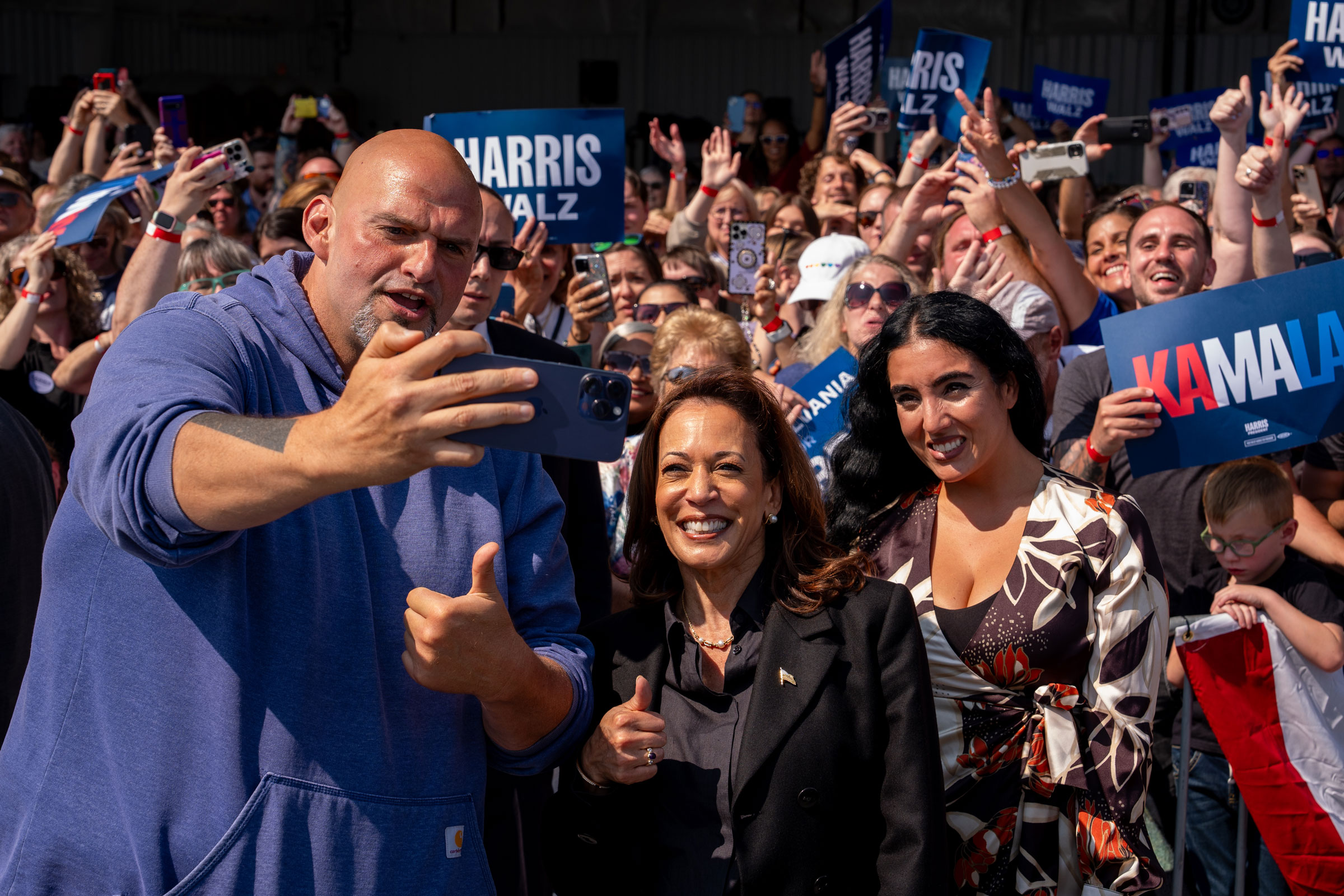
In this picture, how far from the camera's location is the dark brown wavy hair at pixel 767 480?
267cm

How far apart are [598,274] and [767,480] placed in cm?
274

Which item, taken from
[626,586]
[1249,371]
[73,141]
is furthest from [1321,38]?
[73,141]

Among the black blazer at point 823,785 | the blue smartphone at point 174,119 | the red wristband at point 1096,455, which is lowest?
the black blazer at point 823,785

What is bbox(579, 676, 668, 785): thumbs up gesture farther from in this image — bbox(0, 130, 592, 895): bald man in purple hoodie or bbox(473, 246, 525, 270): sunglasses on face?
bbox(473, 246, 525, 270): sunglasses on face

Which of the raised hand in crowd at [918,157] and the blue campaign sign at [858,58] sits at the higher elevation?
the blue campaign sign at [858,58]

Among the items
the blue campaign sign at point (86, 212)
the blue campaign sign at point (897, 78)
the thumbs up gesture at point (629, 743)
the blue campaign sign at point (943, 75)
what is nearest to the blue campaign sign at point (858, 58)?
the blue campaign sign at point (943, 75)

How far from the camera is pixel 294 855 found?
5.87ft

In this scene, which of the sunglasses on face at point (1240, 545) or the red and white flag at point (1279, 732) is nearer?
the red and white flag at point (1279, 732)

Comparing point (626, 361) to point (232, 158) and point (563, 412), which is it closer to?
point (232, 158)

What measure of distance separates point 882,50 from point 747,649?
6.62m

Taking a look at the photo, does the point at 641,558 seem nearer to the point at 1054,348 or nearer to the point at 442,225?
the point at 442,225

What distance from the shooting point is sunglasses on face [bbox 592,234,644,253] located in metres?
6.32

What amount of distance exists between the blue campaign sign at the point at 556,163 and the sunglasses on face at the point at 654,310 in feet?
1.56

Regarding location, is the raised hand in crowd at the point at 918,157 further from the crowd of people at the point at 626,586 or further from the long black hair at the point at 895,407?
the long black hair at the point at 895,407
